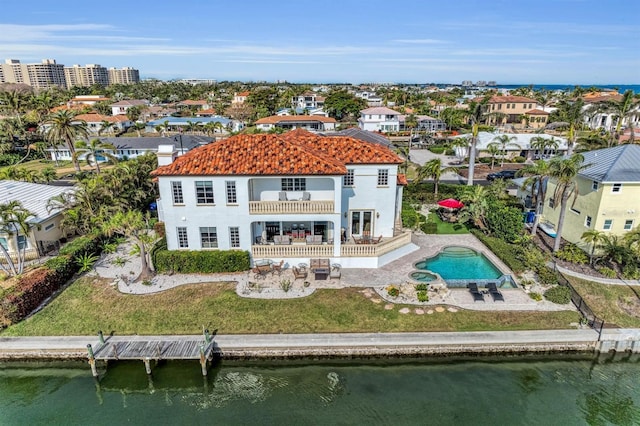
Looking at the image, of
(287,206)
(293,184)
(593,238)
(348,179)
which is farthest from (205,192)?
(593,238)

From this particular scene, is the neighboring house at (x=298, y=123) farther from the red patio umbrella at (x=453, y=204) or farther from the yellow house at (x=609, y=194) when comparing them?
the yellow house at (x=609, y=194)

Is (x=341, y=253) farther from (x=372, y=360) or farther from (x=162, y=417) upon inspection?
(x=162, y=417)

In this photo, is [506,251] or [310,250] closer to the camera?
[310,250]

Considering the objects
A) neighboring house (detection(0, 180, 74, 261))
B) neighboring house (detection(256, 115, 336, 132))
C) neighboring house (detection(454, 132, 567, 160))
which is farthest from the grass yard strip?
neighboring house (detection(256, 115, 336, 132))

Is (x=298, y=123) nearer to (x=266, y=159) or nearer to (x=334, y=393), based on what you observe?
(x=266, y=159)

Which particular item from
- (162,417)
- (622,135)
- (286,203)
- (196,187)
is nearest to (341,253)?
(286,203)

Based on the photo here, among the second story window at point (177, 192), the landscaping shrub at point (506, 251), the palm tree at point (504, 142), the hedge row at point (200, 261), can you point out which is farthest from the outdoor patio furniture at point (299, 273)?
the palm tree at point (504, 142)
